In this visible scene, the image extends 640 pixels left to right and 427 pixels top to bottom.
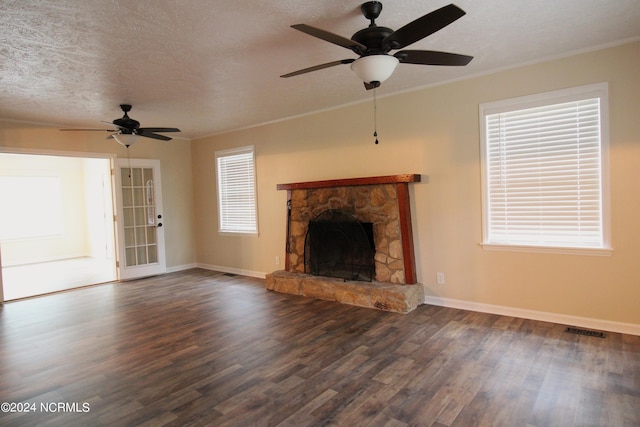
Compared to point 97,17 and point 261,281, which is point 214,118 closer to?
point 261,281

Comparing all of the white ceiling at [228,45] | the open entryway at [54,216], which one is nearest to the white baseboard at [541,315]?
the white ceiling at [228,45]

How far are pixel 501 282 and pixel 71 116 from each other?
236 inches

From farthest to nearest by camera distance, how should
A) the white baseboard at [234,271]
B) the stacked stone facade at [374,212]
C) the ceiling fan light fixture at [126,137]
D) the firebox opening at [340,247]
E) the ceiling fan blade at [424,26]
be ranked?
the white baseboard at [234,271] < the firebox opening at [340,247] < the ceiling fan light fixture at [126,137] < the stacked stone facade at [374,212] < the ceiling fan blade at [424,26]

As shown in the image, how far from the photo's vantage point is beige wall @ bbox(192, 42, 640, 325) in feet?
10.7

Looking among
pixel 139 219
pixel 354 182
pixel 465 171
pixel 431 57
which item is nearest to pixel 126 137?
pixel 139 219

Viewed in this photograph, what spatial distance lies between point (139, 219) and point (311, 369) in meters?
5.20

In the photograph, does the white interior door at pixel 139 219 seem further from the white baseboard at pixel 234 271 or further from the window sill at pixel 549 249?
the window sill at pixel 549 249

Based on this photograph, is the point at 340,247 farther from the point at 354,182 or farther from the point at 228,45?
the point at 228,45

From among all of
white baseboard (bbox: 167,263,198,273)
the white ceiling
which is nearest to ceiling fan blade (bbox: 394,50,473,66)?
the white ceiling

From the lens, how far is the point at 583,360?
2.84m

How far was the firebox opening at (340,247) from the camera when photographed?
4.65 m

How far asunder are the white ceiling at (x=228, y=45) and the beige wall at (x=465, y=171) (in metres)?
0.22

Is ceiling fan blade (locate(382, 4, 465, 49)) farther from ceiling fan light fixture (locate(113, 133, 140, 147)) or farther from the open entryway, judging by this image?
the open entryway

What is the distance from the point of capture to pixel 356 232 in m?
4.69
